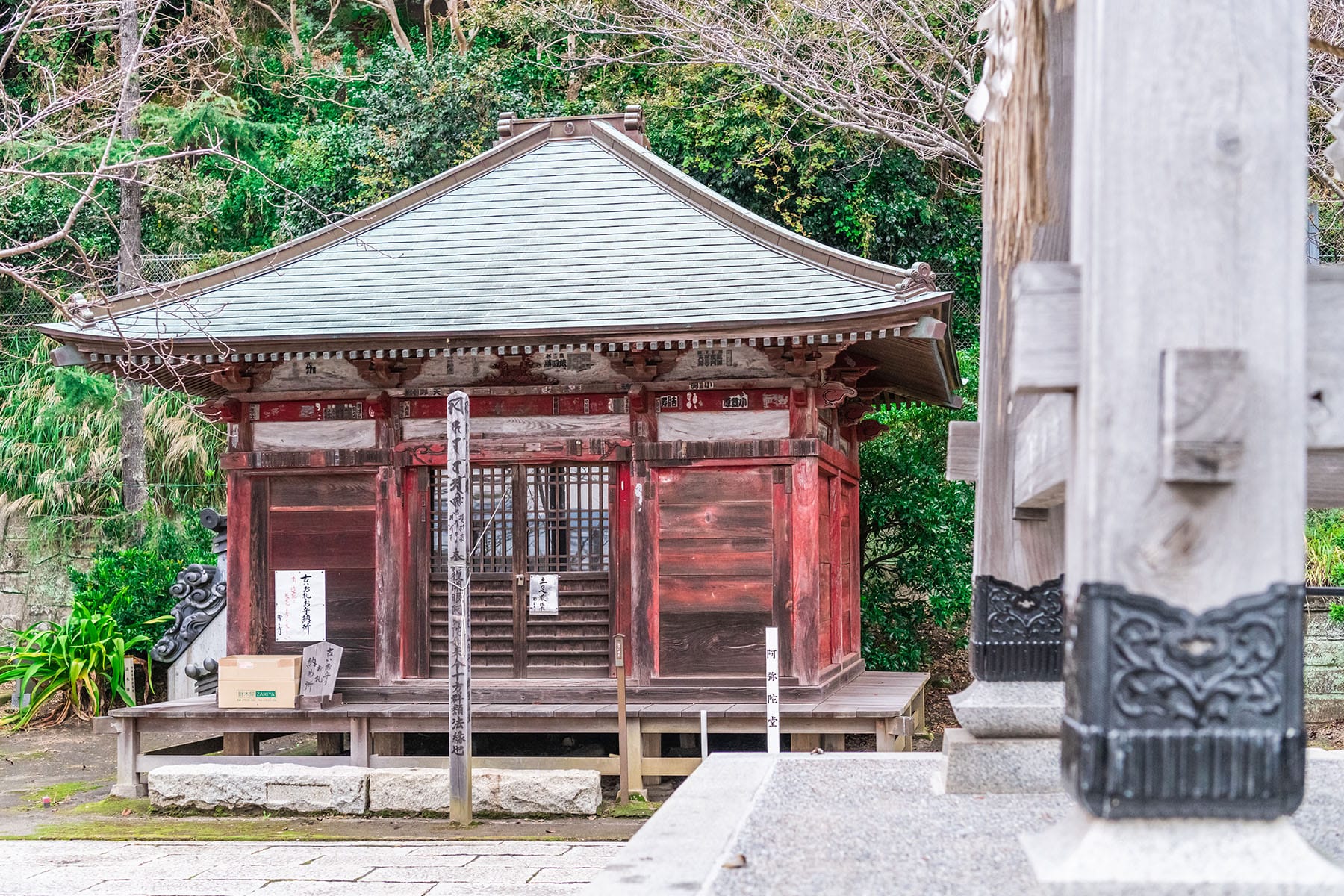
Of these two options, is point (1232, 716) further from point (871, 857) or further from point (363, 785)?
point (363, 785)

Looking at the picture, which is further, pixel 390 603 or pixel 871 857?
pixel 390 603

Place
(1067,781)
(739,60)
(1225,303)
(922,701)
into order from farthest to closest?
(739,60) → (922,701) → (1067,781) → (1225,303)

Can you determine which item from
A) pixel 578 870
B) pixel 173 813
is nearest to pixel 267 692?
pixel 173 813

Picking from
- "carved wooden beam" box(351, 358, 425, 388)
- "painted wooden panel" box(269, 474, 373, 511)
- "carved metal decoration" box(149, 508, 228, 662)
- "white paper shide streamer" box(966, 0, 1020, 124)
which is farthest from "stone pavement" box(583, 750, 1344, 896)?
"carved metal decoration" box(149, 508, 228, 662)

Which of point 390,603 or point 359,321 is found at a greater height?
point 359,321

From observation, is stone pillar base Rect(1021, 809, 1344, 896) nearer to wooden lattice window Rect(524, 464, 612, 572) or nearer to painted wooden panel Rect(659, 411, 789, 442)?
painted wooden panel Rect(659, 411, 789, 442)

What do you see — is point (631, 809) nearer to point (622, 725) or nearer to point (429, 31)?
point (622, 725)

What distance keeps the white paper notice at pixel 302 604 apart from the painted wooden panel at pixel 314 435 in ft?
3.47

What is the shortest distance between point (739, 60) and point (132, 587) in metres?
9.42

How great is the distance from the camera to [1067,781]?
1746 millimetres

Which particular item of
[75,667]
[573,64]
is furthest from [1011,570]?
[573,64]

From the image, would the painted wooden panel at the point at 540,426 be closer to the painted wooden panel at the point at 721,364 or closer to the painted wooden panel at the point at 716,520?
the painted wooden panel at the point at 721,364

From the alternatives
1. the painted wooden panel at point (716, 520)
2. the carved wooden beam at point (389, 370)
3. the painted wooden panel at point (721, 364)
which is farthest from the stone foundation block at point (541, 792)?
the carved wooden beam at point (389, 370)

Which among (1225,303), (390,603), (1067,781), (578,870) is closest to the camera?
Result: (1225,303)
